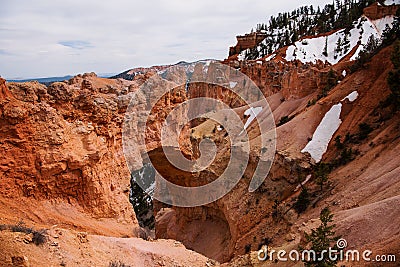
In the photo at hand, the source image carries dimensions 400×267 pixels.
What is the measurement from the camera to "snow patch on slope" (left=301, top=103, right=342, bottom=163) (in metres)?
24.4

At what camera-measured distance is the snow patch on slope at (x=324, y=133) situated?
2436cm

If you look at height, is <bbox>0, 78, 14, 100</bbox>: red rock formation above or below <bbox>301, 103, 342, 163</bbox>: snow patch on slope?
above

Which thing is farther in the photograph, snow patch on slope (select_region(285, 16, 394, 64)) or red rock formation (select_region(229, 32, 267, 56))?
red rock formation (select_region(229, 32, 267, 56))

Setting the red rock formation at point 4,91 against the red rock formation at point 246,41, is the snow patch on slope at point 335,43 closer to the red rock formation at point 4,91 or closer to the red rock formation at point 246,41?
the red rock formation at point 246,41

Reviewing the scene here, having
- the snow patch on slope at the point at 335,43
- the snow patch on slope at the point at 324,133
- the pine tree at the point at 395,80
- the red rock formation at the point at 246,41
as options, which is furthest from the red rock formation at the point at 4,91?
the red rock formation at the point at 246,41

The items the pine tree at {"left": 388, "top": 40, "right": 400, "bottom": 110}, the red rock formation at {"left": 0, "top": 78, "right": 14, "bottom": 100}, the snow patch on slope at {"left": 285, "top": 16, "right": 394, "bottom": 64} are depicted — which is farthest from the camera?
the snow patch on slope at {"left": 285, "top": 16, "right": 394, "bottom": 64}

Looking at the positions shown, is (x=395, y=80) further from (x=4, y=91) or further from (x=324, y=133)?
(x=4, y=91)

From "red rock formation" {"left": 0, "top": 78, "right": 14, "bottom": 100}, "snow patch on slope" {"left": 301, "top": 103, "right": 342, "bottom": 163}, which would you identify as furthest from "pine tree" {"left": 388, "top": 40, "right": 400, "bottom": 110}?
"red rock formation" {"left": 0, "top": 78, "right": 14, "bottom": 100}

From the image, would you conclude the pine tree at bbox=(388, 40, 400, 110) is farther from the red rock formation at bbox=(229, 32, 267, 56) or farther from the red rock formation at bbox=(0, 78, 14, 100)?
the red rock formation at bbox=(229, 32, 267, 56)

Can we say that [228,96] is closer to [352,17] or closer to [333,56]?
[333,56]

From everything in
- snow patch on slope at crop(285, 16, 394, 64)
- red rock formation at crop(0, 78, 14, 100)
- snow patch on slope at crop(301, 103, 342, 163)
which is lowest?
snow patch on slope at crop(301, 103, 342, 163)

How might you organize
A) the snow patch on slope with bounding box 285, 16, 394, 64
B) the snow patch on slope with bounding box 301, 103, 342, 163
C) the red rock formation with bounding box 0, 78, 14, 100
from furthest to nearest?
the snow patch on slope with bounding box 285, 16, 394, 64
the snow patch on slope with bounding box 301, 103, 342, 163
the red rock formation with bounding box 0, 78, 14, 100

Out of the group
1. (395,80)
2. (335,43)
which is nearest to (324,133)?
(395,80)

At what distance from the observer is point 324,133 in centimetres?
2578
